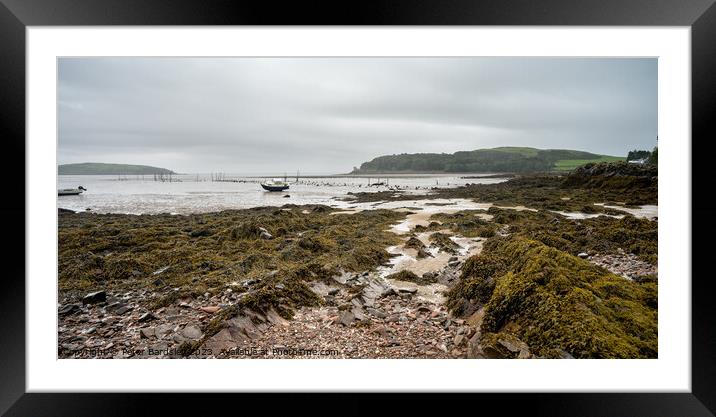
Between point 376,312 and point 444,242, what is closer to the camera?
point 376,312

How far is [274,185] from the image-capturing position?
3.31 m

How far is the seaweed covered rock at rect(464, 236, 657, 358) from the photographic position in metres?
1.92

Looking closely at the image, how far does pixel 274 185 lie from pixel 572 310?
2.76 meters

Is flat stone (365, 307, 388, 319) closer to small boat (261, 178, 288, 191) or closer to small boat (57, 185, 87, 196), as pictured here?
small boat (261, 178, 288, 191)

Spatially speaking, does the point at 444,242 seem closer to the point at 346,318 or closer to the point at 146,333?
the point at 346,318

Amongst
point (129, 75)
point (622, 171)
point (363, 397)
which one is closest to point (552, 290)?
point (622, 171)

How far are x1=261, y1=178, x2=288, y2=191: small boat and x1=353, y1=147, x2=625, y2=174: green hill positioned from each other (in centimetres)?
93

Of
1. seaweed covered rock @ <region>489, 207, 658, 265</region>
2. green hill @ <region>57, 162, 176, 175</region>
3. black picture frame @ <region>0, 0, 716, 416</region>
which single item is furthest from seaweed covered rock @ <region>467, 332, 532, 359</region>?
green hill @ <region>57, 162, 176, 175</region>
